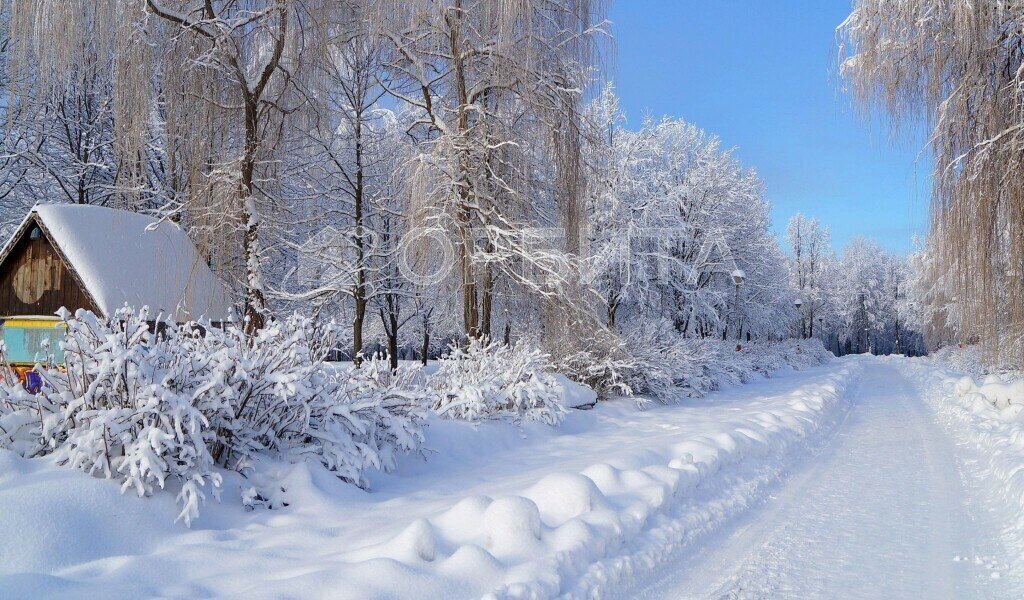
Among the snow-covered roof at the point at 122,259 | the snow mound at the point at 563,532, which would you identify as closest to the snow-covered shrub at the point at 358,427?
the snow mound at the point at 563,532

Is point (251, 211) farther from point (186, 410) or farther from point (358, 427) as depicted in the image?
point (186, 410)

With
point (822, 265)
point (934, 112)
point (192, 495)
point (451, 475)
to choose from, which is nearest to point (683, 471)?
point (451, 475)

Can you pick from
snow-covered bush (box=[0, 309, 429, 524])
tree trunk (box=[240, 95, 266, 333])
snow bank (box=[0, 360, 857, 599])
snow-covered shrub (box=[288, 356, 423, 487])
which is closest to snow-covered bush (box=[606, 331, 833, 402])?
snow bank (box=[0, 360, 857, 599])

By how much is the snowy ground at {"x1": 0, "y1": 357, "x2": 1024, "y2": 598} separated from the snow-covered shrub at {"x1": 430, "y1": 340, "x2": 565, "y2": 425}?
1003mm

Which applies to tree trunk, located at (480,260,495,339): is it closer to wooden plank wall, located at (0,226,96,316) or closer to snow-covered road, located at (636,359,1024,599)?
snow-covered road, located at (636,359,1024,599)

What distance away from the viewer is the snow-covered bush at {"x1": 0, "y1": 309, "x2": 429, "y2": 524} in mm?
4094

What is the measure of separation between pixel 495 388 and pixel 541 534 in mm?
4508

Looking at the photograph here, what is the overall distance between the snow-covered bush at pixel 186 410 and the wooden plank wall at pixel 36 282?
23.7 ft

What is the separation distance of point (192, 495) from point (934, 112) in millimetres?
10206

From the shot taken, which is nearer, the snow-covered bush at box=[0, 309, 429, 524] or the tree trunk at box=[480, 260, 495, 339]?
the snow-covered bush at box=[0, 309, 429, 524]

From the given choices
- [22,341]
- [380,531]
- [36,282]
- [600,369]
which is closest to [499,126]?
[600,369]

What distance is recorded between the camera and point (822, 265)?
193 feet

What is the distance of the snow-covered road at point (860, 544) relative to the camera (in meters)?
3.79

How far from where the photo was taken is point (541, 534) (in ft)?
12.9
